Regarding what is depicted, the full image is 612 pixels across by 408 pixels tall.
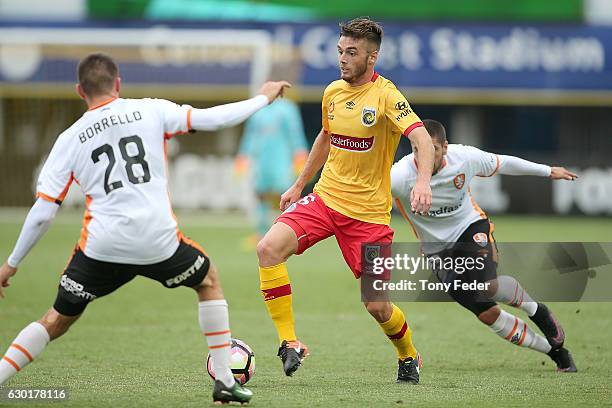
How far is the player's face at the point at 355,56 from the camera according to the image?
6.85 meters

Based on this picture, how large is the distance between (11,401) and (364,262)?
2.38 m

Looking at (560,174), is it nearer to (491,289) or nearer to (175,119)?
(491,289)

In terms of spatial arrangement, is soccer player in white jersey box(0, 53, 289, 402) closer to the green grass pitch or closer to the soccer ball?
the green grass pitch

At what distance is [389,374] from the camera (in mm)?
7328

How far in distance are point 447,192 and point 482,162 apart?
13.0 inches

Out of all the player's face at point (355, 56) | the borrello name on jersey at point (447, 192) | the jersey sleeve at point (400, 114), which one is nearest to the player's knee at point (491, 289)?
the borrello name on jersey at point (447, 192)

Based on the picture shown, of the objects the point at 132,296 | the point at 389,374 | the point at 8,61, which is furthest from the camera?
the point at 8,61

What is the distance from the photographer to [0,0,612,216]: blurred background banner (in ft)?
68.3

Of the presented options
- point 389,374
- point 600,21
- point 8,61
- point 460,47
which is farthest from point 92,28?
point 389,374

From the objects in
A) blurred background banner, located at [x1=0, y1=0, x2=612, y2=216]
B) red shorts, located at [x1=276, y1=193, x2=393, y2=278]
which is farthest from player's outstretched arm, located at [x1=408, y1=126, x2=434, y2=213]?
blurred background banner, located at [x1=0, y1=0, x2=612, y2=216]

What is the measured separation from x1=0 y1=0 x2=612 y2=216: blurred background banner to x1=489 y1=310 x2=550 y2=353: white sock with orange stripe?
40.1 feet

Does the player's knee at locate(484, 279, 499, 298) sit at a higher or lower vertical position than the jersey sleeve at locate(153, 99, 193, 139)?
lower

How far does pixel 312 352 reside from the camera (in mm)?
8242

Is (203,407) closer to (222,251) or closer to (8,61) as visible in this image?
(222,251)
